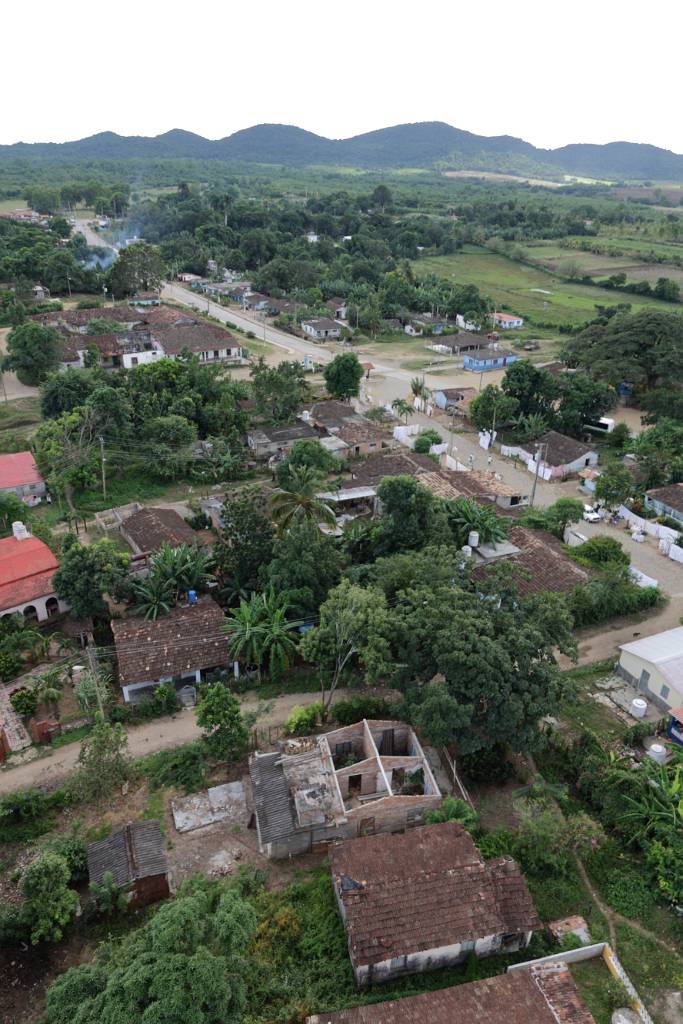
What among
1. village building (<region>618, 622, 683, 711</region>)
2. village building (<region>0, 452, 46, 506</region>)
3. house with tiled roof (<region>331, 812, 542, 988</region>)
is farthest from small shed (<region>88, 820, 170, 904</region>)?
village building (<region>0, 452, 46, 506</region>)

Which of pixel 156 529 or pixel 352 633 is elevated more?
pixel 352 633

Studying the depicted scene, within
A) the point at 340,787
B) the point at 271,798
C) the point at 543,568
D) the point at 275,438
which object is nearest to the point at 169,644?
the point at 271,798

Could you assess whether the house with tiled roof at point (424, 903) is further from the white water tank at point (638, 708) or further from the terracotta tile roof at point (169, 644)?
the terracotta tile roof at point (169, 644)

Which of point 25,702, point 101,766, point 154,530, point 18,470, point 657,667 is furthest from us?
point 18,470

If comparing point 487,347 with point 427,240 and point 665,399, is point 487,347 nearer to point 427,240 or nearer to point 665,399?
point 665,399

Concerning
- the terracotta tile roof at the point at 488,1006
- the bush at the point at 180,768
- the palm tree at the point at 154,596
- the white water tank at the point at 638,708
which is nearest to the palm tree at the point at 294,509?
the palm tree at the point at 154,596

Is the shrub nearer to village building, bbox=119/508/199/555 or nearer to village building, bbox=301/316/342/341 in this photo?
village building, bbox=119/508/199/555

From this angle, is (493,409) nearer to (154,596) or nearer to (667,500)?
(667,500)
